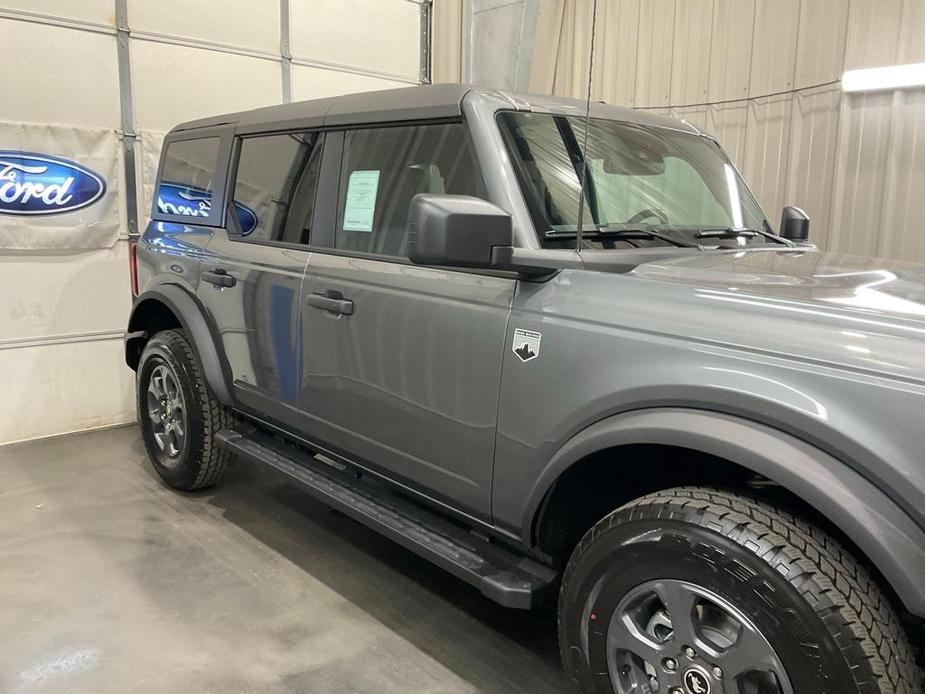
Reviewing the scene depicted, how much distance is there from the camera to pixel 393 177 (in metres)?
2.87

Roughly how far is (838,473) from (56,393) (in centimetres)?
522

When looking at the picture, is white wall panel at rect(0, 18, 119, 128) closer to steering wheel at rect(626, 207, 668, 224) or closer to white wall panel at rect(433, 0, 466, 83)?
white wall panel at rect(433, 0, 466, 83)

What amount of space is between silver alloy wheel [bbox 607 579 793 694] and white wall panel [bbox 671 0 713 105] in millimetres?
4423

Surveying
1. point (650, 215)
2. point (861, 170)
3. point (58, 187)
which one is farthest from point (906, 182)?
point (58, 187)

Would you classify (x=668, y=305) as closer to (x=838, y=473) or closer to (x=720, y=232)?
(x=838, y=473)

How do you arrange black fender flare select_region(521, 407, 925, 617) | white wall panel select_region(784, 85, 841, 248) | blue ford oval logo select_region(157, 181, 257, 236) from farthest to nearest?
1. white wall panel select_region(784, 85, 841, 248)
2. blue ford oval logo select_region(157, 181, 257, 236)
3. black fender flare select_region(521, 407, 925, 617)

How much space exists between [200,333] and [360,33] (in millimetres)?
3999

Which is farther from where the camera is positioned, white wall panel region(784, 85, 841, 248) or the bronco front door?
white wall panel region(784, 85, 841, 248)

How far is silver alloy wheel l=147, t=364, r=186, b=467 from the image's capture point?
4.02 m

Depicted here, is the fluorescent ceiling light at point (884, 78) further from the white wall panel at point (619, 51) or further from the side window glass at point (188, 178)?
the side window glass at point (188, 178)

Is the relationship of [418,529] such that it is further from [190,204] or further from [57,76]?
[57,76]

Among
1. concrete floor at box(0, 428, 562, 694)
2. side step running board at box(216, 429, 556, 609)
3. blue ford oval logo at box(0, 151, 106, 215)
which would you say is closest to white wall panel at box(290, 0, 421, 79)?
blue ford oval logo at box(0, 151, 106, 215)

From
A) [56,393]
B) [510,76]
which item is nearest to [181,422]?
[56,393]

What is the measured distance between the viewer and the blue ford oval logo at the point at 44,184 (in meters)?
4.96
